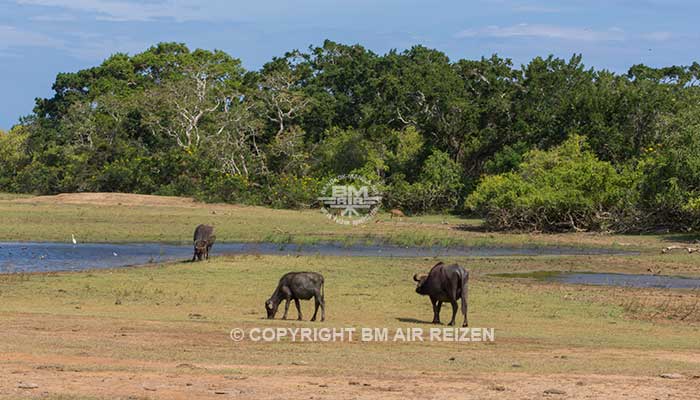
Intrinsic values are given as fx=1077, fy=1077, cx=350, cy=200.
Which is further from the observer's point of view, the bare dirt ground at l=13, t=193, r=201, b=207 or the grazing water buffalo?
the bare dirt ground at l=13, t=193, r=201, b=207

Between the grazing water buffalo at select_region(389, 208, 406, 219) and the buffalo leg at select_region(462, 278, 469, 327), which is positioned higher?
the grazing water buffalo at select_region(389, 208, 406, 219)

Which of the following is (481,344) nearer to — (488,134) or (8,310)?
(8,310)

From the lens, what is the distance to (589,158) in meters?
45.8

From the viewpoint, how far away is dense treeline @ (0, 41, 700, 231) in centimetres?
4275

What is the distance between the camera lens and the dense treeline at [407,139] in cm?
4275

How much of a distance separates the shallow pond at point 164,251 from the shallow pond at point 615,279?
632cm

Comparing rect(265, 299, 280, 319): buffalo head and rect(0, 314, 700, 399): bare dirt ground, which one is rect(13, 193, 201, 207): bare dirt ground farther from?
rect(0, 314, 700, 399): bare dirt ground

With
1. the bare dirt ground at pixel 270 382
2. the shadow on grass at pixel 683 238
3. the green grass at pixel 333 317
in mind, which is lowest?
the green grass at pixel 333 317

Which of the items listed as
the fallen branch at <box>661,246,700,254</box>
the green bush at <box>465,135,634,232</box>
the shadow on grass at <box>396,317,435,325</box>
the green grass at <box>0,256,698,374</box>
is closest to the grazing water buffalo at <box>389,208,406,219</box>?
the green bush at <box>465,135,634,232</box>

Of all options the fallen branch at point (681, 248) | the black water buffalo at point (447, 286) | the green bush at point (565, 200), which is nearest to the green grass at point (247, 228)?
the fallen branch at point (681, 248)

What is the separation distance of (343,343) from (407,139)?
4307 cm

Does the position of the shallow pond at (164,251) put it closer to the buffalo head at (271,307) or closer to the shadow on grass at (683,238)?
the shadow on grass at (683,238)

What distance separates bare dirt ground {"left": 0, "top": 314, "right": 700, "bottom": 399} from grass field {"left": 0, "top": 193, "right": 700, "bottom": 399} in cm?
2

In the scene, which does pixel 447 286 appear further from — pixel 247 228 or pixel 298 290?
pixel 247 228
